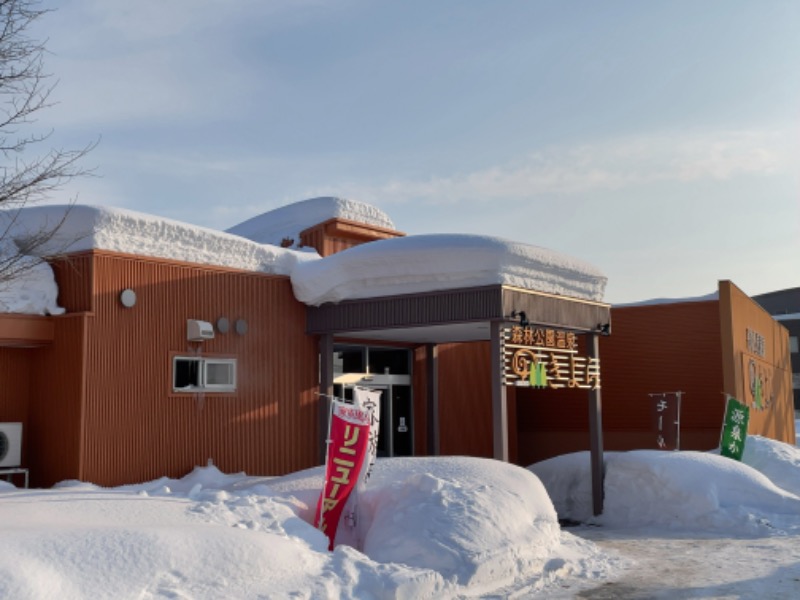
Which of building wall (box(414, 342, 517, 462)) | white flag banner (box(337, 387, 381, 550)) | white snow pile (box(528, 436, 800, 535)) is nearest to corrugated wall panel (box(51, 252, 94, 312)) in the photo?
white flag banner (box(337, 387, 381, 550))

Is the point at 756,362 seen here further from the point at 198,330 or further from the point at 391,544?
the point at 391,544

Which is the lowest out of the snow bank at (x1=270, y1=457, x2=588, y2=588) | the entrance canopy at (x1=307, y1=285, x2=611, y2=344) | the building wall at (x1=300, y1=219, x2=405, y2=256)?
the snow bank at (x1=270, y1=457, x2=588, y2=588)

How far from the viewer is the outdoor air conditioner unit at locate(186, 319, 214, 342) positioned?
13.4 meters

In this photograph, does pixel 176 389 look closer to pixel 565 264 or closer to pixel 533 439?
pixel 565 264

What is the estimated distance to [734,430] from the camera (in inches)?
725

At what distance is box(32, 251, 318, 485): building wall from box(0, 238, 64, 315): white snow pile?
0.69 ft

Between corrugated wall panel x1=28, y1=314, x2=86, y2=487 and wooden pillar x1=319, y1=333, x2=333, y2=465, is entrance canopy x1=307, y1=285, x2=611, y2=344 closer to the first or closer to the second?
wooden pillar x1=319, y1=333, x2=333, y2=465

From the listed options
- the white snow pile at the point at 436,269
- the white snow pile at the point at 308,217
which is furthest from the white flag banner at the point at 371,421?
the white snow pile at the point at 308,217

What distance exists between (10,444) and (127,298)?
2561 millimetres

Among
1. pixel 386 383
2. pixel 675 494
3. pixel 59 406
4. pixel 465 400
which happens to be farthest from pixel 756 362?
pixel 59 406

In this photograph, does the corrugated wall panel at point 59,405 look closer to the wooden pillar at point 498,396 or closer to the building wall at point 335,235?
the wooden pillar at point 498,396

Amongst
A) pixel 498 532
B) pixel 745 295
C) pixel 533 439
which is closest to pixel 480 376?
pixel 533 439

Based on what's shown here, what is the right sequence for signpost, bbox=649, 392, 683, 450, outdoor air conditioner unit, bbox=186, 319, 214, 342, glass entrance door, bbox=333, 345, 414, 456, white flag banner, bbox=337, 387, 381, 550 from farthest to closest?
signpost, bbox=649, 392, 683, 450 < glass entrance door, bbox=333, 345, 414, 456 < outdoor air conditioner unit, bbox=186, 319, 214, 342 < white flag banner, bbox=337, 387, 381, 550

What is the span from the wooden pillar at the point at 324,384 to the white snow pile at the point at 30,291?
14.9 feet
